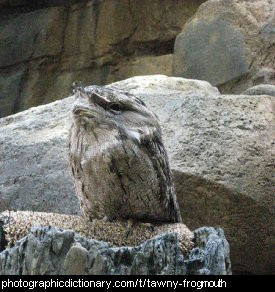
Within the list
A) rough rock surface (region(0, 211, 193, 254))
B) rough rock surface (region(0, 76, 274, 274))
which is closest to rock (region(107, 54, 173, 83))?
rough rock surface (region(0, 76, 274, 274))

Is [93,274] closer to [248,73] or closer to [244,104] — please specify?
[244,104]

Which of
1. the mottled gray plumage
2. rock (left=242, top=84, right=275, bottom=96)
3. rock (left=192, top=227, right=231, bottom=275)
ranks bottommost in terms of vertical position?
rock (left=192, top=227, right=231, bottom=275)

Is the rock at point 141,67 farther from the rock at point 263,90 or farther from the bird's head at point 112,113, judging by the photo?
the bird's head at point 112,113

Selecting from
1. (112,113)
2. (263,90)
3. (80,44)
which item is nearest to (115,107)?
(112,113)

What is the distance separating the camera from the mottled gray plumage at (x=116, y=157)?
3320 millimetres

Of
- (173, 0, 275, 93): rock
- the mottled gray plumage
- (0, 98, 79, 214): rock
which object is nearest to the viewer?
the mottled gray plumage

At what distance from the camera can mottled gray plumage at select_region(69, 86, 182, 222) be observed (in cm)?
332

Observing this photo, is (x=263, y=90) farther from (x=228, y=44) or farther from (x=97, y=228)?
(x=97, y=228)

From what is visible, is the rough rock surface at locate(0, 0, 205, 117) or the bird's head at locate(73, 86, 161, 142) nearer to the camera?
the bird's head at locate(73, 86, 161, 142)

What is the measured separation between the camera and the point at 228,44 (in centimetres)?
680

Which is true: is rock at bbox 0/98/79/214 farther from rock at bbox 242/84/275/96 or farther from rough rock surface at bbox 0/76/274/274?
rock at bbox 242/84/275/96

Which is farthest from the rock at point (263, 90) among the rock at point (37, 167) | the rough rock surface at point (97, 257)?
the rough rock surface at point (97, 257)

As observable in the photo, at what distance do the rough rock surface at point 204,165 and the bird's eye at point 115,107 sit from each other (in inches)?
39.9
